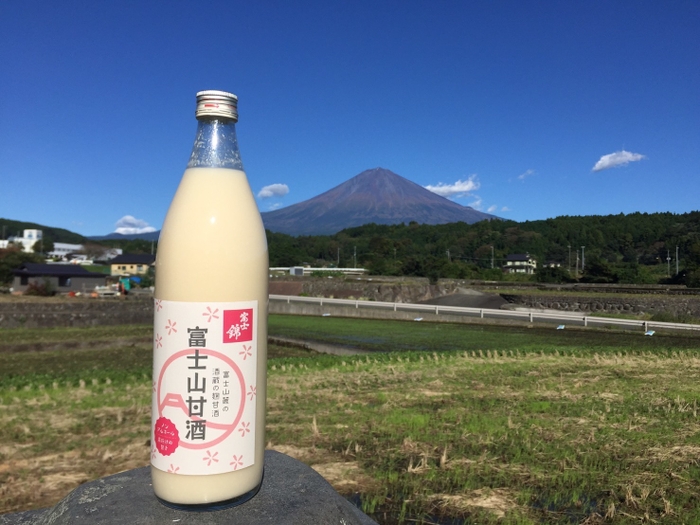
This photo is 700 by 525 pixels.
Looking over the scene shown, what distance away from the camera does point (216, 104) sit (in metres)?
1.80

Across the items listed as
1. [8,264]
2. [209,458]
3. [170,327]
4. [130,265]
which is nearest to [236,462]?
[209,458]

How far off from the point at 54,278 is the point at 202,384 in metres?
42.1

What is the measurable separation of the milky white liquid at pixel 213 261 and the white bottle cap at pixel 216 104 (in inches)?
8.2

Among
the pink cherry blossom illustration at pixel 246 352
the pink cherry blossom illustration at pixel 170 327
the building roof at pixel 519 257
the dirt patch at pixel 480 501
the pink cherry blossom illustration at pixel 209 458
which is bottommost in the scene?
the dirt patch at pixel 480 501

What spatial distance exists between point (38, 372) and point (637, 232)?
3053 inches

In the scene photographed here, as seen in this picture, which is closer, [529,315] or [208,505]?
[208,505]

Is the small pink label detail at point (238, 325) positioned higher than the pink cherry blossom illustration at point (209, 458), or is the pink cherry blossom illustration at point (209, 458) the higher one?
the small pink label detail at point (238, 325)

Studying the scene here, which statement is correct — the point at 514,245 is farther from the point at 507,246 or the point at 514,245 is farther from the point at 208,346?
the point at 208,346

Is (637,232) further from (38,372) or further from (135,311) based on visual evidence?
(38,372)

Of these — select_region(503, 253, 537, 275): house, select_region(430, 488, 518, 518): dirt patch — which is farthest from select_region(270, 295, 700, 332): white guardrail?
select_region(503, 253, 537, 275): house

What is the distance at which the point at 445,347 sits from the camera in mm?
15641

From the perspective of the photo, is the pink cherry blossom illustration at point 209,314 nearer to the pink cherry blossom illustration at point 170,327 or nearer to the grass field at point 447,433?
the pink cherry blossom illustration at point 170,327

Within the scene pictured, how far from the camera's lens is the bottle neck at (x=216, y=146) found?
1.81m

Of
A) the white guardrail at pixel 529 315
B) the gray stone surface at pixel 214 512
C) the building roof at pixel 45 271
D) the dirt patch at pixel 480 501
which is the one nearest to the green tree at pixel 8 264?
the building roof at pixel 45 271
